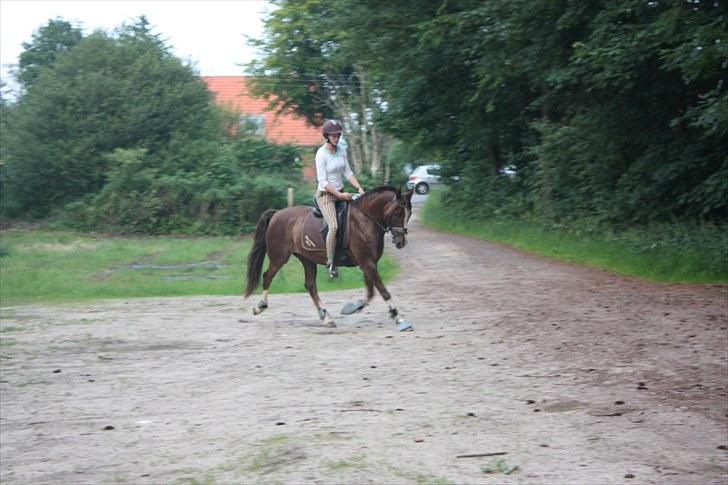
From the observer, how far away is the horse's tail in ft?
46.7

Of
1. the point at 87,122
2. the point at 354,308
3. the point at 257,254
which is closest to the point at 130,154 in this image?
the point at 87,122

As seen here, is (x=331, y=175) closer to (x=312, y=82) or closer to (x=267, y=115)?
(x=312, y=82)

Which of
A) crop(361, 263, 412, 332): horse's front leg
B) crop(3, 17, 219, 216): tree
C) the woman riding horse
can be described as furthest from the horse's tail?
crop(3, 17, 219, 216): tree

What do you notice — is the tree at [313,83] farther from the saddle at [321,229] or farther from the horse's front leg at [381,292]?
the horse's front leg at [381,292]

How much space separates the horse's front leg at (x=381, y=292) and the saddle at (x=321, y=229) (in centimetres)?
51

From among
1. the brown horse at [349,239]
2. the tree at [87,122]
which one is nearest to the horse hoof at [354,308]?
the brown horse at [349,239]

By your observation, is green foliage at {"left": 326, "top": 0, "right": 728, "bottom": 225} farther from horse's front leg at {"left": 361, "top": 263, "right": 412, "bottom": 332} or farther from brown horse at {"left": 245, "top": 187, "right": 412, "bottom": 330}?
horse's front leg at {"left": 361, "top": 263, "right": 412, "bottom": 332}

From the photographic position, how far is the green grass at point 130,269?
19.0 metres

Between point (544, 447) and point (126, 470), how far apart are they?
303 cm

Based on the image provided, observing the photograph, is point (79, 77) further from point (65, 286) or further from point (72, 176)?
point (65, 286)

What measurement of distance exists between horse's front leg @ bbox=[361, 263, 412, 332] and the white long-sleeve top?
125 cm

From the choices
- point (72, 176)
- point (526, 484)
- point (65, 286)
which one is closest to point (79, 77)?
point (72, 176)

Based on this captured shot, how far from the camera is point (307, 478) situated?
6.36 meters

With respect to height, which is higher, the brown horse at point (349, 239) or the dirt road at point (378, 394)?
the brown horse at point (349, 239)
